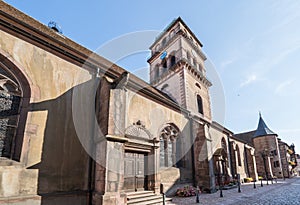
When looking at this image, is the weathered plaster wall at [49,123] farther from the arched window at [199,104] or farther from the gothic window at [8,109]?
the arched window at [199,104]

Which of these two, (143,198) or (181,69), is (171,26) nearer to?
(181,69)

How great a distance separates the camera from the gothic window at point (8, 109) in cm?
540

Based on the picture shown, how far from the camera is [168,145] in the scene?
38.4 feet

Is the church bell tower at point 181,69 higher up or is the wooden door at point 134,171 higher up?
the church bell tower at point 181,69

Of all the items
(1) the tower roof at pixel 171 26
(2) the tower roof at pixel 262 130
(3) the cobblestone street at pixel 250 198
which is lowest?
(3) the cobblestone street at pixel 250 198

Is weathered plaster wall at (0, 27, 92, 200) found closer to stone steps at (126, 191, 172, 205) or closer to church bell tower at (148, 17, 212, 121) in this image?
stone steps at (126, 191, 172, 205)

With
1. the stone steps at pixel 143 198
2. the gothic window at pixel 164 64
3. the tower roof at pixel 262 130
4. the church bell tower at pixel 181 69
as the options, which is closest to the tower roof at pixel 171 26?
the church bell tower at pixel 181 69

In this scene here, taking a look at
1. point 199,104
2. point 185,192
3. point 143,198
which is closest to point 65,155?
point 143,198

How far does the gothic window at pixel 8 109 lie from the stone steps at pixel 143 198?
469 centimetres

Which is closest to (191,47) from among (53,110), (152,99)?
(152,99)

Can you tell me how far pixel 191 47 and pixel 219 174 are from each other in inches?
568

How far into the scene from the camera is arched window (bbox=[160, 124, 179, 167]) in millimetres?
11203

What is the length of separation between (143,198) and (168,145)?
4.22 meters

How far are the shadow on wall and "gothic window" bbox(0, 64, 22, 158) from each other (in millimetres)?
582
